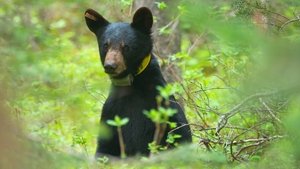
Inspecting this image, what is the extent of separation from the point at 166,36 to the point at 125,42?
10.8 feet

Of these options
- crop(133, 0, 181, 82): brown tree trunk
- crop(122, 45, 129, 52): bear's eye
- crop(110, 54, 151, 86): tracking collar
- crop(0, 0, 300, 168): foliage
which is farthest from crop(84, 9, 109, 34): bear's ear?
crop(133, 0, 181, 82): brown tree trunk

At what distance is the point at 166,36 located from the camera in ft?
34.9

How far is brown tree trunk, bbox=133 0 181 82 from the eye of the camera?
1010cm

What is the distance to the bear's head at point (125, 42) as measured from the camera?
7.27 m

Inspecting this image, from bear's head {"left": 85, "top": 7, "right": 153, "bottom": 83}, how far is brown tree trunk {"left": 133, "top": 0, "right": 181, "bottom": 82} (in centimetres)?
227

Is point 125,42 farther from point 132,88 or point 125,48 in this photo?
point 132,88

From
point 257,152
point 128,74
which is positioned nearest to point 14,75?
point 257,152

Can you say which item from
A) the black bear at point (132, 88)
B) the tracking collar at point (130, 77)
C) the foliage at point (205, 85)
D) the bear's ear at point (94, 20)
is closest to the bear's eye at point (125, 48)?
the black bear at point (132, 88)

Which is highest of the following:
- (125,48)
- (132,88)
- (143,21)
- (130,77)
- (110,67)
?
(143,21)

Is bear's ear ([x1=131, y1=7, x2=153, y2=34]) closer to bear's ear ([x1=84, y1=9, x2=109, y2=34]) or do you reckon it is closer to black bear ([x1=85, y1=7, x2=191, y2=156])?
black bear ([x1=85, y1=7, x2=191, y2=156])

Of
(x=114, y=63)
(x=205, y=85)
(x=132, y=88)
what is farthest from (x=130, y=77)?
(x=205, y=85)

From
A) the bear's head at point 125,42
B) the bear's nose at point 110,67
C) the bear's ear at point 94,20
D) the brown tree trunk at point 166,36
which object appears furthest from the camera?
the brown tree trunk at point 166,36

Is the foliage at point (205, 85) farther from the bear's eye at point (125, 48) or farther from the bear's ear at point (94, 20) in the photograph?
the bear's ear at point (94, 20)

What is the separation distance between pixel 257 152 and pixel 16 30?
2.46 metres
